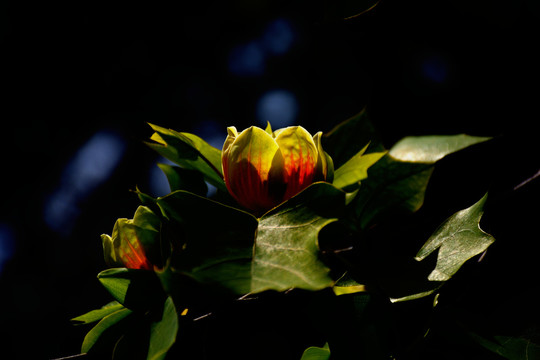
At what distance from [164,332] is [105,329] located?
0.19 metres

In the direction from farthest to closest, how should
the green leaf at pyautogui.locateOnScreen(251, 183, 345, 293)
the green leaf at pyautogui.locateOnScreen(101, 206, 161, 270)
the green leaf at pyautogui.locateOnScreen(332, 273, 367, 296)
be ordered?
the green leaf at pyautogui.locateOnScreen(101, 206, 161, 270) < the green leaf at pyautogui.locateOnScreen(332, 273, 367, 296) < the green leaf at pyautogui.locateOnScreen(251, 183, 345, 293)

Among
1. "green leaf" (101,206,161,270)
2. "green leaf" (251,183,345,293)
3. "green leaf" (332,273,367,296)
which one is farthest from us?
"green leaf" (101,206,161,270)

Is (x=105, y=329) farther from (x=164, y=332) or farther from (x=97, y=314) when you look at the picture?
(x=164, y=332)

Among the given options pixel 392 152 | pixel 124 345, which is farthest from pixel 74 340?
pixel 392 152

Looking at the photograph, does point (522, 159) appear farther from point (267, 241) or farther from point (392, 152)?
point (267, 241)

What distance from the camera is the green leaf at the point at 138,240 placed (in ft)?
1.72

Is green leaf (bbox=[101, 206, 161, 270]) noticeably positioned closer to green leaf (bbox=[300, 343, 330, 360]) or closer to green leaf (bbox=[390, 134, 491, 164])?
green leaf (bbox=[300, 343, 330, 360])

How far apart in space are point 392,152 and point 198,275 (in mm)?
236

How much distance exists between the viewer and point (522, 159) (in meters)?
0.71

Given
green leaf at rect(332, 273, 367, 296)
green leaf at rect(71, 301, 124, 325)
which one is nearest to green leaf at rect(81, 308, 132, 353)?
green leaf at rect(71, 301, 124, 325)

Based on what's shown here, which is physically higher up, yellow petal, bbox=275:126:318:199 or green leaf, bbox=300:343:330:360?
yellow petal, bbox=275:126:318:199

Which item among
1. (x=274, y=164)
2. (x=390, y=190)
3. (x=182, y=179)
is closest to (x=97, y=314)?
(x=182, y=179)

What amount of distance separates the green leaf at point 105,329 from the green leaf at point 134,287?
5 cm

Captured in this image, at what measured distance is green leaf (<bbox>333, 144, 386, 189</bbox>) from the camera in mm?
434
